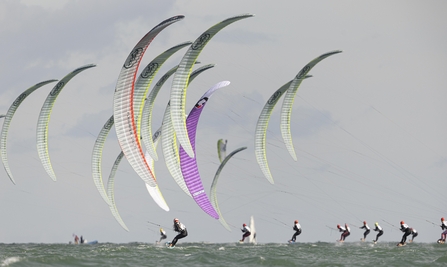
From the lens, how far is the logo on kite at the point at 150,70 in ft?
164

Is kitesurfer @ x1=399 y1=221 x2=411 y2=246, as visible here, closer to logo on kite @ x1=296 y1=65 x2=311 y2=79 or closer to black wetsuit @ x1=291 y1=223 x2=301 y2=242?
black wetsuit @ x1=291 y1=223 x2=301 y2=242

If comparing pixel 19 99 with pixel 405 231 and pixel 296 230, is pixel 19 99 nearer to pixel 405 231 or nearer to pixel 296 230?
pixel 296 230

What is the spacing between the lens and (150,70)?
50656mm

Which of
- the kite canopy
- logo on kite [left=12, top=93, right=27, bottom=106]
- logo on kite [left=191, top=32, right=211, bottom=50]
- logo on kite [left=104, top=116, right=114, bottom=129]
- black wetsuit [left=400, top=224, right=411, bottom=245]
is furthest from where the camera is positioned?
logo on kite [left=12, top=93, right=27, bottom=106]

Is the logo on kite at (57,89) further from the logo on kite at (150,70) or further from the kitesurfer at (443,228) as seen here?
the kitesurfer at (443,228)

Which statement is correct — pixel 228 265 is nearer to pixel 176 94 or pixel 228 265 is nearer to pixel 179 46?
pixel 176 94

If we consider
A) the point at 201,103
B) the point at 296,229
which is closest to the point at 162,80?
the point at 201,103

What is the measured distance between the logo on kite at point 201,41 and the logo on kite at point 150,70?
162 inches

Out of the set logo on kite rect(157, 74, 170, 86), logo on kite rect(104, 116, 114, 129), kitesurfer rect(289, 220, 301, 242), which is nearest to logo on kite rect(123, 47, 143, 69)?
logo on kite rect(157, 74, 170, 86)

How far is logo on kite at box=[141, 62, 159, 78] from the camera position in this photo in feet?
164

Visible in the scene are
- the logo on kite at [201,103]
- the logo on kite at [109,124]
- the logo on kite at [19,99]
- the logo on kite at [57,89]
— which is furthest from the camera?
the logo on kite at [19,99]

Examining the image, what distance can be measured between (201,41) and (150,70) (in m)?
4.66

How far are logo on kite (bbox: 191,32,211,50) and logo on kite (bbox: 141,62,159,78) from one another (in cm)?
412

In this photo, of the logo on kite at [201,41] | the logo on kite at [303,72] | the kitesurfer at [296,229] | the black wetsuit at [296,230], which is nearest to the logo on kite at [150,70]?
the logo on kite at [201,41]
